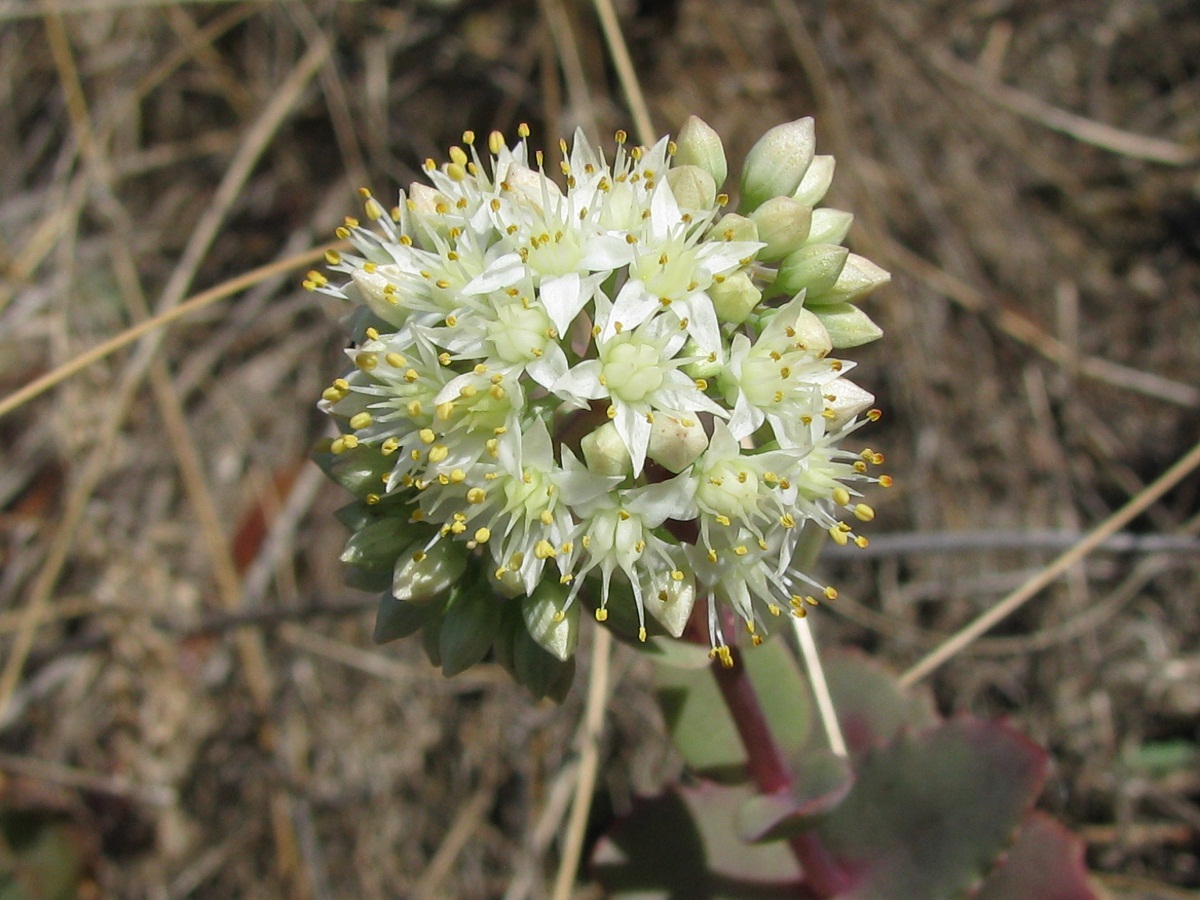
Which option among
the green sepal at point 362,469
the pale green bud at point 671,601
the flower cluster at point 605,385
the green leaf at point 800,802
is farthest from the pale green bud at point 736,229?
the green leaf at point 800,802

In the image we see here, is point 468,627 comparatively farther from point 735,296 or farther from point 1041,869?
point 1041,869

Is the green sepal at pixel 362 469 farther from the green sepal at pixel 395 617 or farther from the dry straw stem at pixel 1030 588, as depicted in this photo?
the dry straw stem at pixel 1030 588

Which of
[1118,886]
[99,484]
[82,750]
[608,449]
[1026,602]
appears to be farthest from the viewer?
[99,484]

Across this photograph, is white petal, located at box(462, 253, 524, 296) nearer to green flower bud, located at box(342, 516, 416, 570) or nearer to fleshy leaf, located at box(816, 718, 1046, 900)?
green flower bud, located at box(342, 516, 416, 570)

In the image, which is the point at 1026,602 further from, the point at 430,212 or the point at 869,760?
the point at 430,212

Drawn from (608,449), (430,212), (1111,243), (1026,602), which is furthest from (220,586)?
(1111,243)

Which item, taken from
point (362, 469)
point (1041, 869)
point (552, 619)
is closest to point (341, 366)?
point (362, 469)
